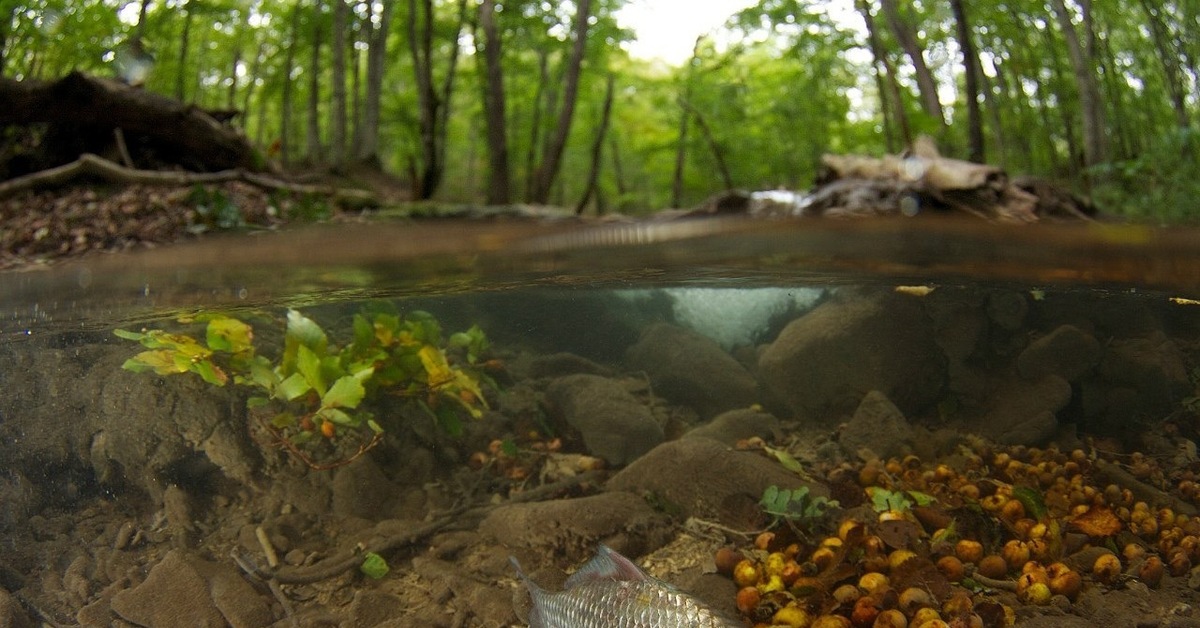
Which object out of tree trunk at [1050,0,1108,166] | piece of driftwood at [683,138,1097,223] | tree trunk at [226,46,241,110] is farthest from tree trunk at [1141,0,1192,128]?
tree trunk at [226,46,241,110]

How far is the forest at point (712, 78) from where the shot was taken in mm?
7230

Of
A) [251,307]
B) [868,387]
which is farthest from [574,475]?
[251,307]

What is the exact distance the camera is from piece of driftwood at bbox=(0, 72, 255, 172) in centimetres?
873

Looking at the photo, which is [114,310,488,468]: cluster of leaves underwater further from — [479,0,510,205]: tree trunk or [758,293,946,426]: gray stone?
[758,293,946,426]: gray stone

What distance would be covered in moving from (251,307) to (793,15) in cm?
650

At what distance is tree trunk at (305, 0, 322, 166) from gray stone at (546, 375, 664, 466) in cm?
597

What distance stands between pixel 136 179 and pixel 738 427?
766 centimetres

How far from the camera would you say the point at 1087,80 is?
705cm

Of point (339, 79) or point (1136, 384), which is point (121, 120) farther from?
point (1136, 384)

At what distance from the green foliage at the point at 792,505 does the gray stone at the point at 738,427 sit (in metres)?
1.28

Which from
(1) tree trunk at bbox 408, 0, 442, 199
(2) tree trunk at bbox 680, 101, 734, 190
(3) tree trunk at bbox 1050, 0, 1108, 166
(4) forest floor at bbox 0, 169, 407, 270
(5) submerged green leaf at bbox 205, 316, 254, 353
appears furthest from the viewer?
(2) tree trunk at bbox 680, 101, 734, 190

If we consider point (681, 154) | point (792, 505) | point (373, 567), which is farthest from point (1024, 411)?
point (373, 567)

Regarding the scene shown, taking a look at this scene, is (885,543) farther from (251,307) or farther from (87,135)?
(87,135)

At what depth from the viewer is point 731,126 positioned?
9.38 metres
